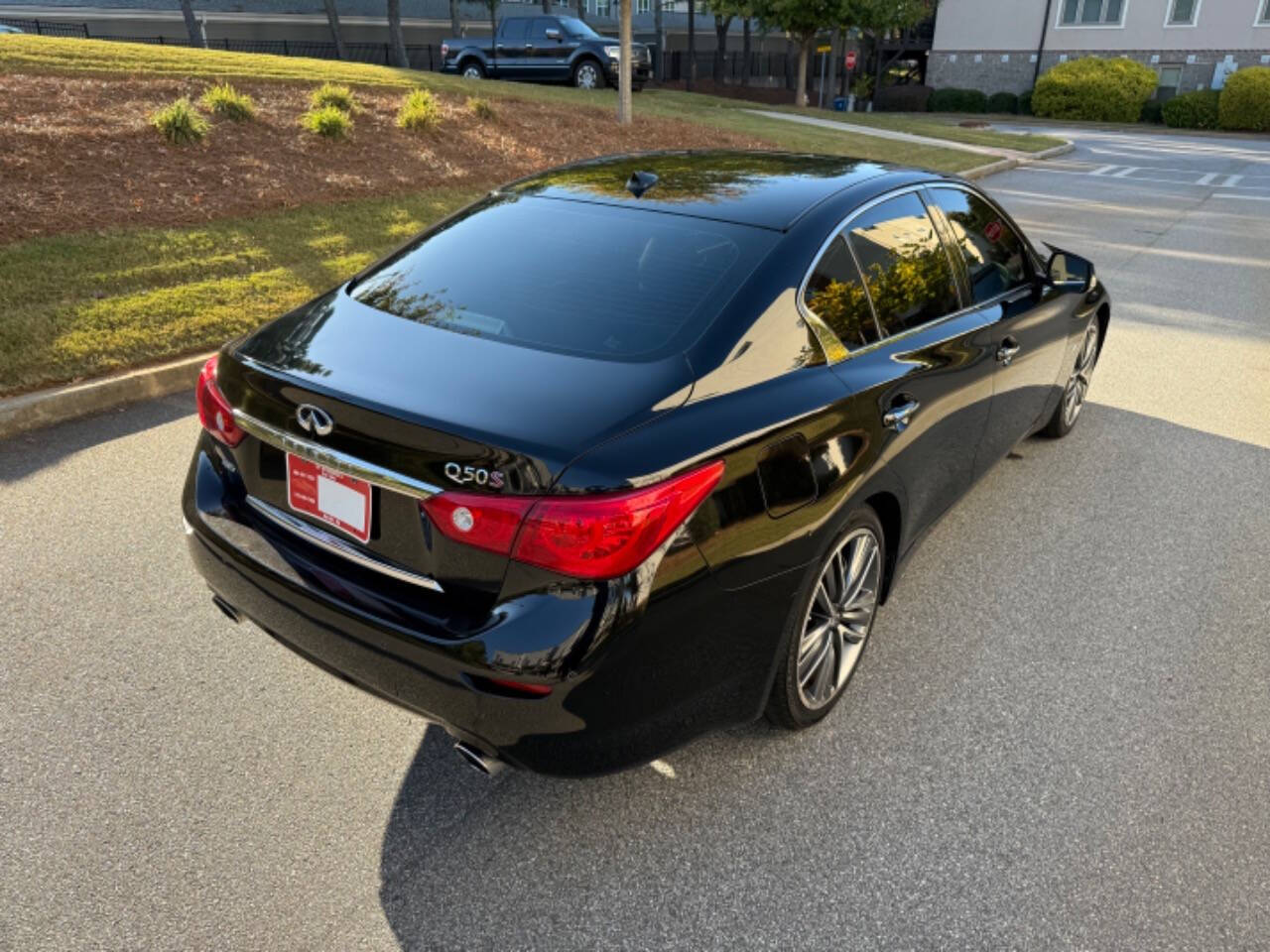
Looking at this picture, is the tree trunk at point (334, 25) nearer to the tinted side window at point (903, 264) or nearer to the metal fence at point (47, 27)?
the metal fence at point (47, 27)

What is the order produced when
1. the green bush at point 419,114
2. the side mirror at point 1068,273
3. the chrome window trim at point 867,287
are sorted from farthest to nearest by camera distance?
1. the green bush at point 419,114
2. the side mirror at point 1068,273
3. the chrome window trim at point 867,287

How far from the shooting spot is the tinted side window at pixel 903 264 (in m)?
3.21

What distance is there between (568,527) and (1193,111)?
41755 millimetres

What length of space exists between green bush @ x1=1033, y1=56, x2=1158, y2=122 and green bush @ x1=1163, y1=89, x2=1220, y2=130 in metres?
1.63

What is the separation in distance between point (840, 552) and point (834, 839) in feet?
2.72

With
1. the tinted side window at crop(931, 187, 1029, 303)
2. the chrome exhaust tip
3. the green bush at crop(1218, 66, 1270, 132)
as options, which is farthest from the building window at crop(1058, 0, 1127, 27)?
the chrome exhaust tip

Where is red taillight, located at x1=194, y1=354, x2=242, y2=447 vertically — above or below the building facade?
below

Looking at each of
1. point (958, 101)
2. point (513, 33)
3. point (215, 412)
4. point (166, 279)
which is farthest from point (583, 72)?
point (958, 101)

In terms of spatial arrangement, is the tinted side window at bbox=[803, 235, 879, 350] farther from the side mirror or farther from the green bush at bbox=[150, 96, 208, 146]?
the green bush at bbox=[150, 96, 208, 146]

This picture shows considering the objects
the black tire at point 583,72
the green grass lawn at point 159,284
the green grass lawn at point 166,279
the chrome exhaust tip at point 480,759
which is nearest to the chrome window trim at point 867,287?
the chrome exhaust tip at point 480,759

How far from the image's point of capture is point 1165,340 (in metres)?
7.39

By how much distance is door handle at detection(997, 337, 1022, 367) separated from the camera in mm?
3861

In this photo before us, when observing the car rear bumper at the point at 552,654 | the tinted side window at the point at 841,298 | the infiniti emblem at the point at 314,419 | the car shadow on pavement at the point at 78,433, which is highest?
the tinted side window at the point at 841,298

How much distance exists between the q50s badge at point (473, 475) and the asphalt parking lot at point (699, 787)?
1.03 m
